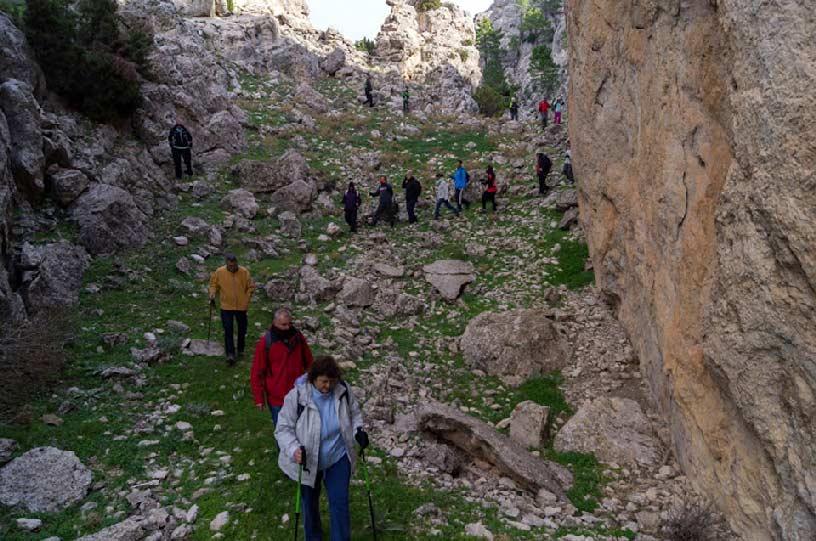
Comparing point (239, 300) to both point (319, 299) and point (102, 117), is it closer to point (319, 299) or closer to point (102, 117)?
point (319, 299)

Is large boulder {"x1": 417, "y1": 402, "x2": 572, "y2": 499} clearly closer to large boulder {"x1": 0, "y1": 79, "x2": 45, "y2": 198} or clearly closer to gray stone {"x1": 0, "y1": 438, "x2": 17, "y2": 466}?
gray stone {"x1": 0, "y1": 438, "x2": 17, "y2": 466}

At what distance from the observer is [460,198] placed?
18234 mm

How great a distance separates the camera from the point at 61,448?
6.63 metres

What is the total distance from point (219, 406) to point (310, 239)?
842cm

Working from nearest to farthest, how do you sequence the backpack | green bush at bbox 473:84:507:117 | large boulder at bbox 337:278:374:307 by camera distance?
large boulder at bbox 337:278:374:307 → the backpack → green bush at bbox 473:84:507:117

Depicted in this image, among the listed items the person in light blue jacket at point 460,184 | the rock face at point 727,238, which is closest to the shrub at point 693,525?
the rock face at point 727,238

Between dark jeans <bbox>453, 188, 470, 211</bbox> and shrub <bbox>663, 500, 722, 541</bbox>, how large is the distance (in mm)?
13406

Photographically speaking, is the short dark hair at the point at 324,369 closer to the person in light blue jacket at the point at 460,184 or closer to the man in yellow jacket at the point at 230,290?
the man in yellow jacket at the point at 230,290

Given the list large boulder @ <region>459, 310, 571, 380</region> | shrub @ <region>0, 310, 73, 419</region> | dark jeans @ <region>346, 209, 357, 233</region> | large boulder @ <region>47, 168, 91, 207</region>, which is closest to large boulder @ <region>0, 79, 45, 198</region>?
large boulder @ <region>47, 168, 91, 207</region>

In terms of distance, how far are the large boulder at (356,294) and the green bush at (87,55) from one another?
10.2 metres

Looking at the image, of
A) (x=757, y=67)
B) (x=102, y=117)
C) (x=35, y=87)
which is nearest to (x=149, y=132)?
(x=102, y=117)

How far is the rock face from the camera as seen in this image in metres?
4.25

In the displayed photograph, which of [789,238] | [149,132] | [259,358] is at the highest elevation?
[149,132]

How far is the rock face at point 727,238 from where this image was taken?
4250 millimetres
